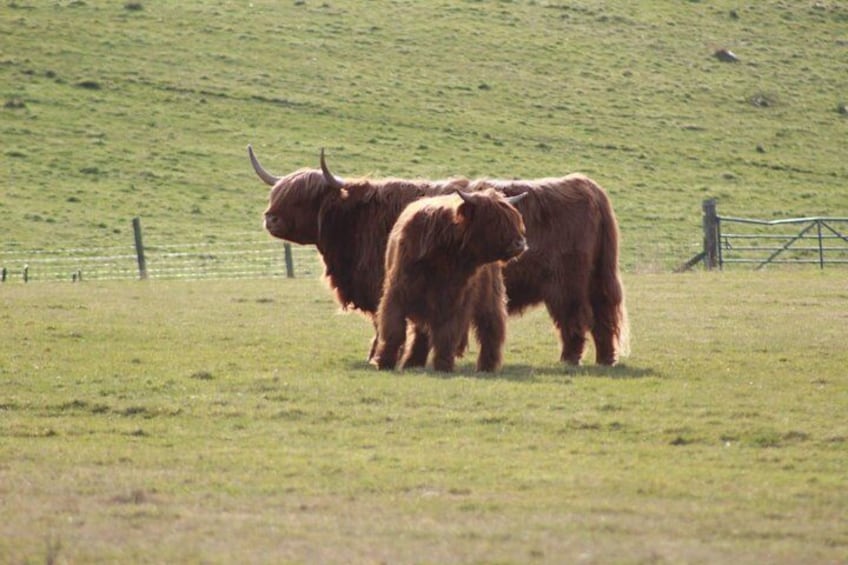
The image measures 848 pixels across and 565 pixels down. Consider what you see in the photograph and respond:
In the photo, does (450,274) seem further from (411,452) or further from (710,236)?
(710,236)

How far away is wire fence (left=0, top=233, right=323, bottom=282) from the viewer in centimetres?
2847

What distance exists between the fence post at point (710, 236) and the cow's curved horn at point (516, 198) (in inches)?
632

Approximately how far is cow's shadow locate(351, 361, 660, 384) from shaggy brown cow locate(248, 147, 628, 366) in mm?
441

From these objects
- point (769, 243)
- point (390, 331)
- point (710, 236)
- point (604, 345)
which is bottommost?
point (769, 243)

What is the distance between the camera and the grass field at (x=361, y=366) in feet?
21.4

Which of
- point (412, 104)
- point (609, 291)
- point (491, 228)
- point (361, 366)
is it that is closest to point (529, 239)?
point (609, 291)

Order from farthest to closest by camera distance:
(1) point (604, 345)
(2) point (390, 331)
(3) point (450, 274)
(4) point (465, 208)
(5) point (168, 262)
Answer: (5) point (168, 262)
(1) point (604, 345)
(2) point (390, 331)
(4) point (465, 208)
(3) point (450, 274)

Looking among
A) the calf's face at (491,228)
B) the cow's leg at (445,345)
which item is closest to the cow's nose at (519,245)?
the calf's face at (491,228)

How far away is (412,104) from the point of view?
1839 inches

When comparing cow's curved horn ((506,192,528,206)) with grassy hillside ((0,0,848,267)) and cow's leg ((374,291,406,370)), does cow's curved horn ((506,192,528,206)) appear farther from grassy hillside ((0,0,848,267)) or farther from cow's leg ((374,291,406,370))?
grassy hillside ((0,0,848,267))

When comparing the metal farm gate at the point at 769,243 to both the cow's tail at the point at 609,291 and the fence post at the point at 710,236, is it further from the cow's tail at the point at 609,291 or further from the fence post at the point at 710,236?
the cow's tail at the point at 609,291

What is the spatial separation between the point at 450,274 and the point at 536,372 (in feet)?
3.34

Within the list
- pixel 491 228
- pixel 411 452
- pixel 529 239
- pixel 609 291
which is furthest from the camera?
pixel 609 291

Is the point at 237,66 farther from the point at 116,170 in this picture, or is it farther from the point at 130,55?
the point at 116,170
